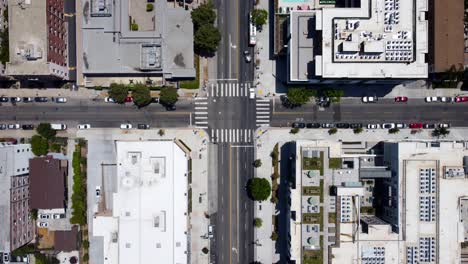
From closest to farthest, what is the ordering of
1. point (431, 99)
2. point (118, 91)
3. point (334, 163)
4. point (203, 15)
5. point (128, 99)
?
point (334, 163)
point (203, 15)
point (118, 91)
point (128, 99)
point (431, 99)

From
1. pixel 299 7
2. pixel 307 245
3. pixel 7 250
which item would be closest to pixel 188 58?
pixel 299 7

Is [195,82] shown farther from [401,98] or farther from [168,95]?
[401,98]

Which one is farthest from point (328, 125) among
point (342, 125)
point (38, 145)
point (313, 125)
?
point (38, 145)

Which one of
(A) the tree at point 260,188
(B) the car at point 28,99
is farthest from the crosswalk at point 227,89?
(B) the car at point 28,99

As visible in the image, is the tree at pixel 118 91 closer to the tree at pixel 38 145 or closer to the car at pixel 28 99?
the tree at pixel 38 145

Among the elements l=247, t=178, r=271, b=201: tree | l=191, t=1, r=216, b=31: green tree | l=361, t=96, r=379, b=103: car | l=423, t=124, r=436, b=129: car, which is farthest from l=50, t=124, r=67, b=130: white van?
l=423, t=124, r=436, b=129: car
